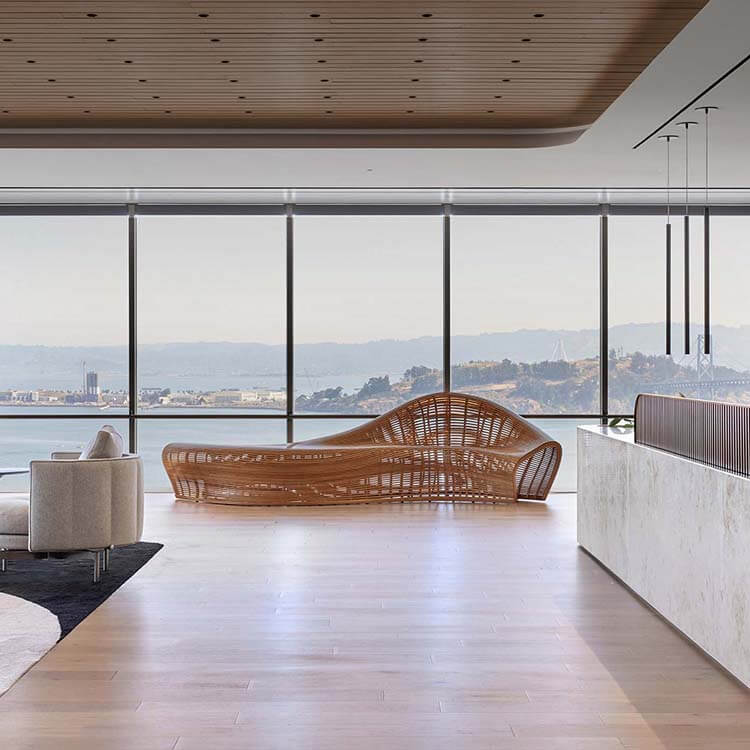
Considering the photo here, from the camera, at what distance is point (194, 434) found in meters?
18.6

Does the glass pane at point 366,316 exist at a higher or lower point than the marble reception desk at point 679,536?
higher

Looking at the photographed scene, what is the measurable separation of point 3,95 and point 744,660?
546cm

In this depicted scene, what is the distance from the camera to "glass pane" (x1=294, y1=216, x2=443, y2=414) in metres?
10.8

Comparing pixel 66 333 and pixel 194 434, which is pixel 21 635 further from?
pixel 194 434

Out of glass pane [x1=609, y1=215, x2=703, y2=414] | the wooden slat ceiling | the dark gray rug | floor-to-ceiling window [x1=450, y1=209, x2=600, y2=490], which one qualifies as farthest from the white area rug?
glass pane [x1=609, y1=215, x2=703, y2=414]

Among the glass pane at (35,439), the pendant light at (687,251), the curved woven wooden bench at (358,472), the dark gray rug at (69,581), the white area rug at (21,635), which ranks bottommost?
the glass pane at (35,439)

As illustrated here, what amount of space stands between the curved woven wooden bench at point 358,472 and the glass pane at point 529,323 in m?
1.63

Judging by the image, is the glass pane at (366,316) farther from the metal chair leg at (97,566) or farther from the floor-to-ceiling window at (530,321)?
the metal chair leg at (97,566)

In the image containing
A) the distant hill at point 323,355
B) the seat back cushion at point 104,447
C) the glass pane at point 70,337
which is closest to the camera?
the seat back cushion at point 104,447

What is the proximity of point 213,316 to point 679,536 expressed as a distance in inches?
331

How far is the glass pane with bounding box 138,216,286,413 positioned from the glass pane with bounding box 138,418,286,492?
30 cm

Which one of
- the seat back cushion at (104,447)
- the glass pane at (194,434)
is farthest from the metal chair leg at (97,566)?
the glass pane at (194,434)

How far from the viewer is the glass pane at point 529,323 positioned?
1044 cm

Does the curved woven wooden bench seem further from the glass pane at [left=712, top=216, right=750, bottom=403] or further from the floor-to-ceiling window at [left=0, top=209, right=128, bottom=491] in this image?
the glass pane at [left=712, top=216, right=750, bottom=403]
